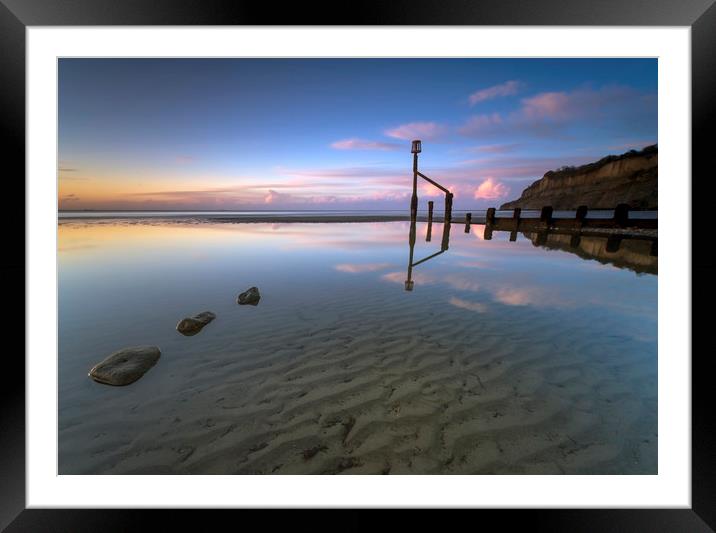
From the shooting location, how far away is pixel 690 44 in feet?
6.95

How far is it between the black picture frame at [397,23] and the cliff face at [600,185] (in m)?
58.7

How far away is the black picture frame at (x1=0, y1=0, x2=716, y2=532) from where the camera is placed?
Answer: 1.98m

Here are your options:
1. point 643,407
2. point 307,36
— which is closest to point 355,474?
point 643,407

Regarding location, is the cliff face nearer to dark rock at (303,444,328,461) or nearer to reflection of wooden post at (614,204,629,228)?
reflection of wooden post at (614,204,629,228)

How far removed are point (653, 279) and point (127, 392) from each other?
11016mm

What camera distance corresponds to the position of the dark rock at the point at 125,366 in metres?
3.52

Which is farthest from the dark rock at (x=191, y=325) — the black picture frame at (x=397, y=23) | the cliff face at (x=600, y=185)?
the cliff face at (x=600, y=185)

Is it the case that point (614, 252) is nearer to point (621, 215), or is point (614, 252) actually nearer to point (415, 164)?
point (621, 215)

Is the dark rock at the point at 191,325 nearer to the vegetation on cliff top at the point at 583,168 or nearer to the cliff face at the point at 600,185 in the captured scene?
the cliff face at the point at 600,185

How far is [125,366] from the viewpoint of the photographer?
3629 mm

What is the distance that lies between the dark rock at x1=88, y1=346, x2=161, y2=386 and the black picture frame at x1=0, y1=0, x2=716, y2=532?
1.48m

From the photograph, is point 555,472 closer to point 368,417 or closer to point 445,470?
point 445,470

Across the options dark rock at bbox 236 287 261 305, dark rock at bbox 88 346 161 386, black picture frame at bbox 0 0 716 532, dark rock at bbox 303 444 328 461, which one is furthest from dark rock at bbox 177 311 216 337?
dark rock at bbox 303 444 328 461

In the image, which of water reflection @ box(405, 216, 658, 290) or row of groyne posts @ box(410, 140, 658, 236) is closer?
water reflection @ box(405, 216, 658, 290)
